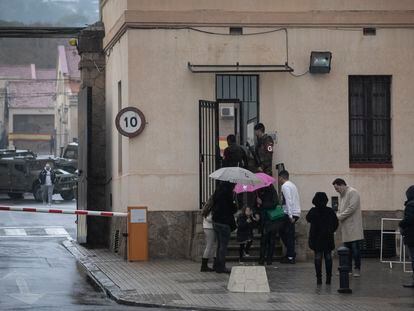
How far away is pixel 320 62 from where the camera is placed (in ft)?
71.2

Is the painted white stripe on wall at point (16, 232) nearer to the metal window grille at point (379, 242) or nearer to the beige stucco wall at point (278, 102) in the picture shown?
the beige stucco wall at point (278, 102)

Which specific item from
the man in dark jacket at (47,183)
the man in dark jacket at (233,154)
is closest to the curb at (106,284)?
the man in dark jacket at (233,154)

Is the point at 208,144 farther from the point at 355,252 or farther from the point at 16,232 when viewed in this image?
the point at 16,232

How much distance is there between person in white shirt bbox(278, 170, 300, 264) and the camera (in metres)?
20.0

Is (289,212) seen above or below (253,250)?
above

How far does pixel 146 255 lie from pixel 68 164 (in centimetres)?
3290

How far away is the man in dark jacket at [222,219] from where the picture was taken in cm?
1842

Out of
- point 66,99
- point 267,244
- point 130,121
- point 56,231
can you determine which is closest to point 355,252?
point 267,244

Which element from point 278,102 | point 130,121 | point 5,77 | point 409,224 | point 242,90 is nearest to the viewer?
point 409,224

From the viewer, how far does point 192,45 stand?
21.5m

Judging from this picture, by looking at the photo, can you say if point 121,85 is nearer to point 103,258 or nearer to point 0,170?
point 103,258

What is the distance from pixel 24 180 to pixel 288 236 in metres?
28.5

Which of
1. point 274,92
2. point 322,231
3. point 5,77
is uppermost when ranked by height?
point 5,77

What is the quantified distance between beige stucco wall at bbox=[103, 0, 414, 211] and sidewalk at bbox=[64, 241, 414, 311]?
1805 millimetres
